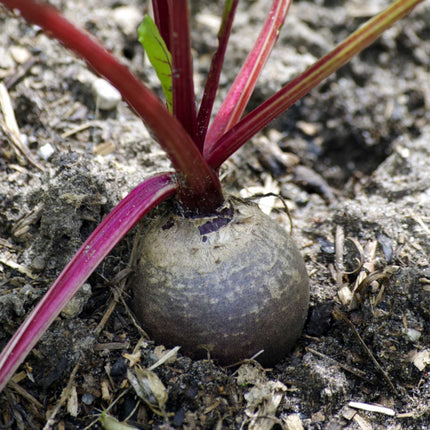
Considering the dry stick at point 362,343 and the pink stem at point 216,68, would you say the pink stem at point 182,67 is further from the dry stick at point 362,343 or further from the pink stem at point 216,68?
the dry stick at point 362,343

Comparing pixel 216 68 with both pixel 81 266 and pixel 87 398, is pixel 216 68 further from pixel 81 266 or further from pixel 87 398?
pixel 87 398

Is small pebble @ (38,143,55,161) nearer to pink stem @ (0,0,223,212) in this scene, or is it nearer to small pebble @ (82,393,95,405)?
pink stem @ (0,0,223,212)

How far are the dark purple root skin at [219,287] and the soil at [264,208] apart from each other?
8 cm

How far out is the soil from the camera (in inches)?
60.6

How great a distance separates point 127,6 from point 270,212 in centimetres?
149

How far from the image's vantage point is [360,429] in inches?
61.4

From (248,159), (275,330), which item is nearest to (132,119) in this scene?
(248,159)

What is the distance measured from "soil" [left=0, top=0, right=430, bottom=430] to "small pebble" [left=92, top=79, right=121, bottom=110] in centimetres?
4

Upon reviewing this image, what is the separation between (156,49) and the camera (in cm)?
143

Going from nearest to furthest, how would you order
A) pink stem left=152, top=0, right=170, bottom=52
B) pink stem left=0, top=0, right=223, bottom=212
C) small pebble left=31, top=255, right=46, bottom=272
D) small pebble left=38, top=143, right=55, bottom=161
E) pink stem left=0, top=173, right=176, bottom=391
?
1. pink stem left=0, top=0, right=223, bottom=212
2. pink stem left=0, top=173, right=176, bottom=391
3. pink stem left=152, top=0, right=170, bottom=52
4. small pebble left=31, top=255, right=46, bottom=272
5. small pebble left=38, top=143, right=55, bottom=161

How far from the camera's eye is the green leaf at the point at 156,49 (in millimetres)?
1382

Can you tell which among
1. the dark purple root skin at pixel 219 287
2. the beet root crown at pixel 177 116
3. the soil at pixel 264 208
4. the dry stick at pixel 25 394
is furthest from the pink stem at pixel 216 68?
the dry stick at pixel 25 394

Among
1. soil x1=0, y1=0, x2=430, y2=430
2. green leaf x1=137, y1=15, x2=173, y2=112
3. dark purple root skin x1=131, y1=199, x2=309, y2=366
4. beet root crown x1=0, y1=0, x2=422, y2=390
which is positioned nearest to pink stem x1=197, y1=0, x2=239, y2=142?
beet root crown x1=0, y1=0, x2=422, y2=390

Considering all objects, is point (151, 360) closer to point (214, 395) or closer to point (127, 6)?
point (214, 395)
